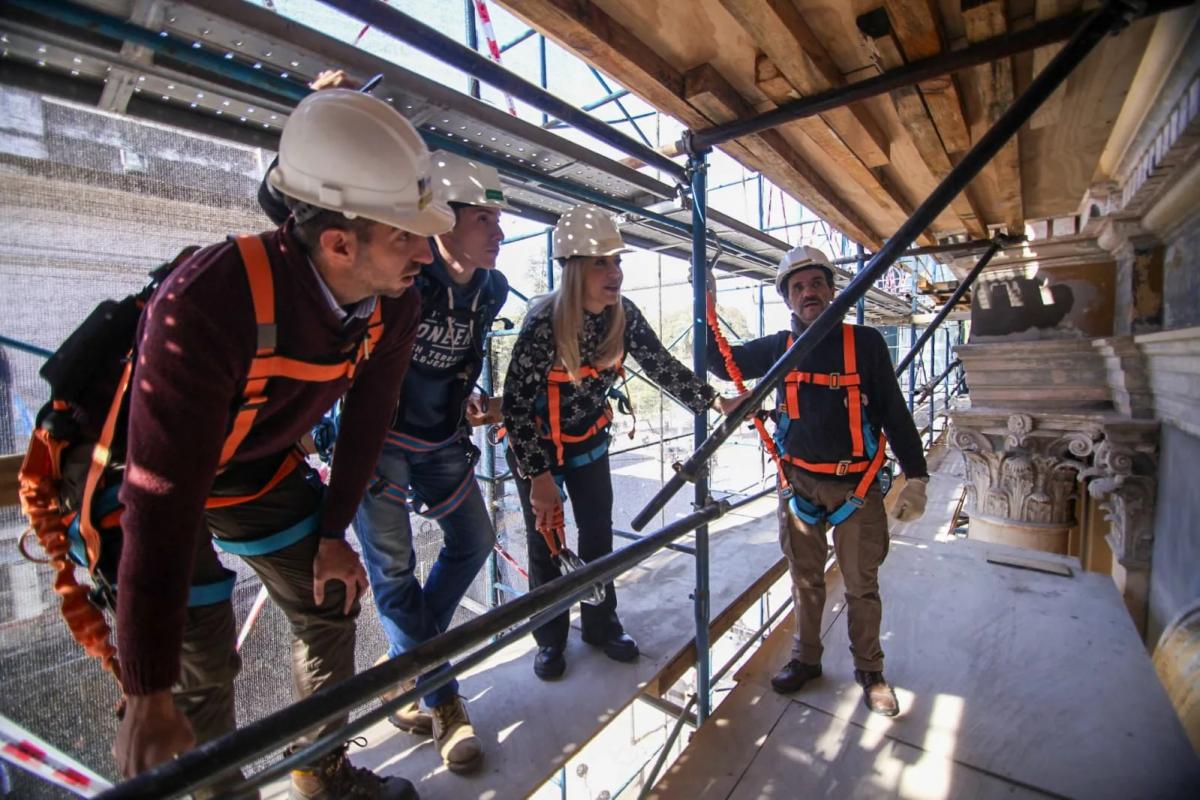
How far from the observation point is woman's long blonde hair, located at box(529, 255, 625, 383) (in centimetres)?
234

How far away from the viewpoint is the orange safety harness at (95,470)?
3.87ft

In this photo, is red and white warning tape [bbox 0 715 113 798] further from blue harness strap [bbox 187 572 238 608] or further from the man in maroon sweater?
blue harness strap [bbox 187 572 238 608]

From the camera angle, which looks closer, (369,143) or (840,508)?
(369,143)

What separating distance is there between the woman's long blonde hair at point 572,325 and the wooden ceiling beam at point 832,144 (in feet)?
3.18

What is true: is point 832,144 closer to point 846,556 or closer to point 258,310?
point 846,556

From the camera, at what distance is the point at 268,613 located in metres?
3.87

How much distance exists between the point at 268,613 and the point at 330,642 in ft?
8.97

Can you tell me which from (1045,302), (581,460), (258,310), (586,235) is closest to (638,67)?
(586,235)

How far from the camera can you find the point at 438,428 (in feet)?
7.13

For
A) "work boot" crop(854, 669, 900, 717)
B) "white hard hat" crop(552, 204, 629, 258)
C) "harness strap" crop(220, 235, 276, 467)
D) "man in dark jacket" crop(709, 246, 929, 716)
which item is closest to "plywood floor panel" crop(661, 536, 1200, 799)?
"work boot" crop(854, 669, 900, 717)

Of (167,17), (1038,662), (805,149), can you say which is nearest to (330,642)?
(167,17)

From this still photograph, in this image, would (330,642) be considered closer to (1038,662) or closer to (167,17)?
(167,17)

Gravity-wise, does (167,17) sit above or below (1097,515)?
above

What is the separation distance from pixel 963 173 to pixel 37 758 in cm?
412
